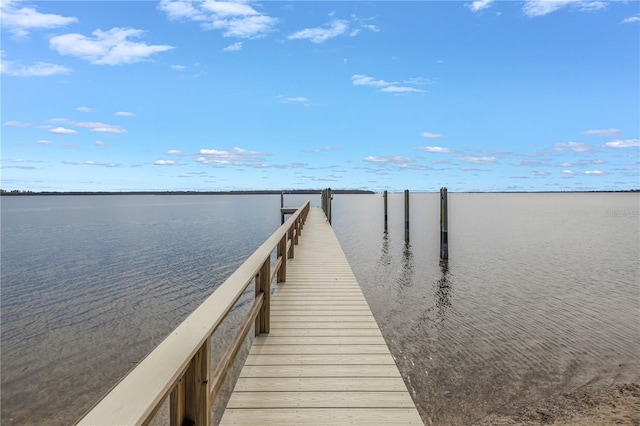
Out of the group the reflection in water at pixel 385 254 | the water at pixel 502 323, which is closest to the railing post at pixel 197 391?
the water at pixel 502 323

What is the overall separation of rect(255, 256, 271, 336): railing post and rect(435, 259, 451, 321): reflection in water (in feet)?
15.9

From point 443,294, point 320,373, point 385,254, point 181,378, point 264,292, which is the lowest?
point 443,294

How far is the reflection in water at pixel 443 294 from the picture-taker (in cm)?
825

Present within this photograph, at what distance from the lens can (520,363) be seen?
221 inches

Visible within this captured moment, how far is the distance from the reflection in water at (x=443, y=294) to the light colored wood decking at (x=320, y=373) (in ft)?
11.8

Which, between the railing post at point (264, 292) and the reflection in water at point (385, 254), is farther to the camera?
the reflection in water at point (385, 254)

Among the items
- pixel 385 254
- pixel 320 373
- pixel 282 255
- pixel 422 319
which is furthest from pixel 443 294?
pixel 320 373

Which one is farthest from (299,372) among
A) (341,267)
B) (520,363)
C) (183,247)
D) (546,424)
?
(183,247)

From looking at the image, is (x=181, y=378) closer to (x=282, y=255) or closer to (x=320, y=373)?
(x=320, y=373)

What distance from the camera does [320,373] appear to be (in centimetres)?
324

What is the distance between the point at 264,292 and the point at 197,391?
221cm

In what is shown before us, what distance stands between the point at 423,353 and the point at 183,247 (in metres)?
15.8

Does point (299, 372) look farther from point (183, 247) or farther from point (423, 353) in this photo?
point (183, 247)

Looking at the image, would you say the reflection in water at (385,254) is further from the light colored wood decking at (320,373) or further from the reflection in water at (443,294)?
the light colored wood decking at (320,373)
